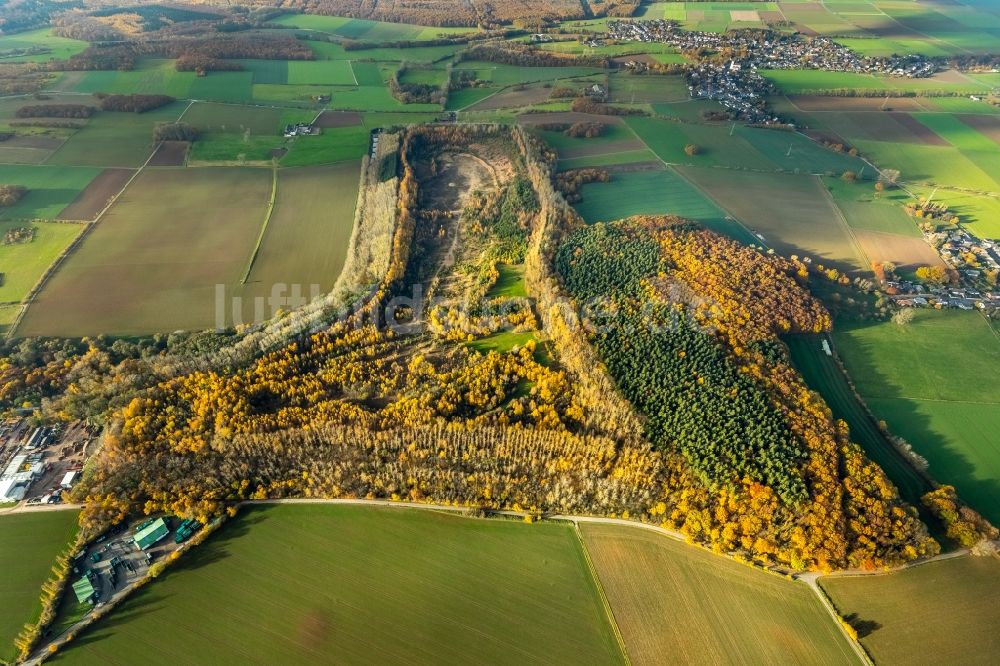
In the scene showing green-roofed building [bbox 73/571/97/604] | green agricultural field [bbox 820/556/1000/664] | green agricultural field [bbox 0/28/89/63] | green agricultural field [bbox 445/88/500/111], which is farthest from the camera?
green agricultural field [bbox 0/28/89/63]

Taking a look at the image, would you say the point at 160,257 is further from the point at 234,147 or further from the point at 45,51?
the point at 45,51

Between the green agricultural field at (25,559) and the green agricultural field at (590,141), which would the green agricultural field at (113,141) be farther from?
the green agricultural field at (590,141)

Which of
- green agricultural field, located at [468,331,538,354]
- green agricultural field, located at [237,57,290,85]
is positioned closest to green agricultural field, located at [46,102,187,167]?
green agricultural field, located at [237,57,290,85]

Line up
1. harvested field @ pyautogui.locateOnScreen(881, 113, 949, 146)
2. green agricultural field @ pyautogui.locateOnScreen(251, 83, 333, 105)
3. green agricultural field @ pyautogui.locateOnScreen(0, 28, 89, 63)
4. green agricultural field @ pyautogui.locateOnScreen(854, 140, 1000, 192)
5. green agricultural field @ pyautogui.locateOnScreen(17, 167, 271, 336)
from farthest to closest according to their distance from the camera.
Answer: green agricultural field @ pyautogui.locateOnScreen(0, 28, 89, 63) < green agricultural field @ pyautogui.locateOnScreen(251, 83, 333, 105) < harvested field @ pyautogui.locateOnScreen(881, 113, 949, 146) < green agricultural field @ pyautogui.locateOnScreen(854, 140, 1000, 192) < green agricultural field @ pyautogui.locateOnScreen(17, 167, 271, 336)

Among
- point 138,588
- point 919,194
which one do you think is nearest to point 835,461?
point 138,588

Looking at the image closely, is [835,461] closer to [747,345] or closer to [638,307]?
[747,345]

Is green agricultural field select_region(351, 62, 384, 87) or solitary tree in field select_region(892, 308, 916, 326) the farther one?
green agricultural field select_region(351, 62, 384, 87)

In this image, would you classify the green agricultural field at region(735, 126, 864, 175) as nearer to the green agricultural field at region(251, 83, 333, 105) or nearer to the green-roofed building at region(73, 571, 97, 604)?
the green agricultural field at region(251, 83, 333, 105)
